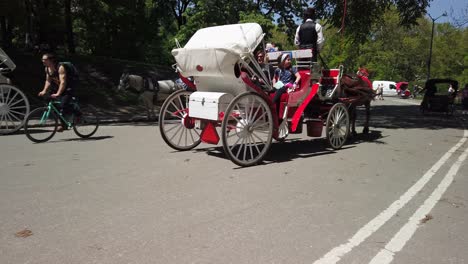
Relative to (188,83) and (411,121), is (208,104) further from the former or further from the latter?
(411,121)

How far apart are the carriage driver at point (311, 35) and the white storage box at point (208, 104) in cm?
264

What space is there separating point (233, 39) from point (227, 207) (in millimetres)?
3146

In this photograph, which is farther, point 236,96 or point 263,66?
point 263,66

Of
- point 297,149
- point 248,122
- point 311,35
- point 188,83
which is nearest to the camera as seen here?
point 248,122

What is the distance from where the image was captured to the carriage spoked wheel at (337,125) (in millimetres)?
8734

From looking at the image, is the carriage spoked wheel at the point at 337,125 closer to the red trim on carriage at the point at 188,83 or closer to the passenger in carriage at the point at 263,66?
the passenger in carriage at the point at 263,66

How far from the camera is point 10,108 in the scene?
416 inches

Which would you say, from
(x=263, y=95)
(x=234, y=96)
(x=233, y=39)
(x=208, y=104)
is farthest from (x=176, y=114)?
(x=233, y=39)

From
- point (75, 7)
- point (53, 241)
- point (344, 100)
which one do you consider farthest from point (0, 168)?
point (75, 7)

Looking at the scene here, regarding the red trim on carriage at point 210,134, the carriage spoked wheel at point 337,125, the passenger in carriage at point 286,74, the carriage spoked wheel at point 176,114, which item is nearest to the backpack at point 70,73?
the carriage spoked wheel at point 176,114

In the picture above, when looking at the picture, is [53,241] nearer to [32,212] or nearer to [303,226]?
[32,212]

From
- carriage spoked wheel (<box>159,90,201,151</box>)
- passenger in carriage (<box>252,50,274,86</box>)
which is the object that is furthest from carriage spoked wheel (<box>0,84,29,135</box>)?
passenger in carriage (<box>252,50,274,86</box>)

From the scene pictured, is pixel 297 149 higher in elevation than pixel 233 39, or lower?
lower

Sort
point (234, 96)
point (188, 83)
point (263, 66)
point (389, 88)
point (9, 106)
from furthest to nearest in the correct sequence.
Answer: point (389, 88), point (9, 106), point (188, 83), point (263, 66), point (234, 96)
